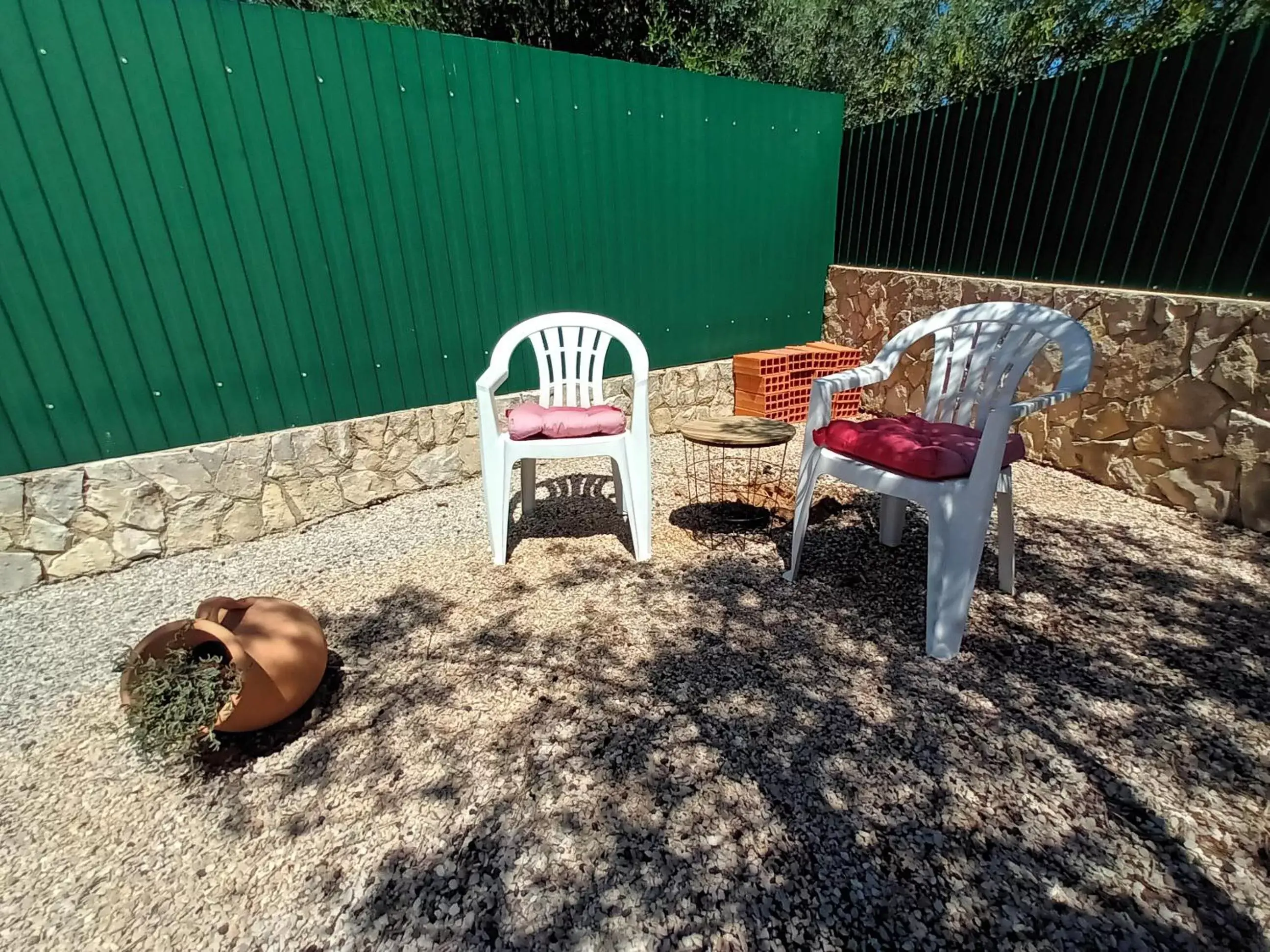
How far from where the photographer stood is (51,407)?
2.44 m

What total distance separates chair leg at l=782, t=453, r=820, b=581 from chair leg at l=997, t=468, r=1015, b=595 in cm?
62

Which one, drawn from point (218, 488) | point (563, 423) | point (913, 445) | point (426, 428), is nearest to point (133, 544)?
point (218, 488)

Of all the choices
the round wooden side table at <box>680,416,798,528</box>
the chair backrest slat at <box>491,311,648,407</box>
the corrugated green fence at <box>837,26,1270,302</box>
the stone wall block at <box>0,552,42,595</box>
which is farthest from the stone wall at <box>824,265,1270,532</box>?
the stone wall block at <box>0,552,42,595</box>

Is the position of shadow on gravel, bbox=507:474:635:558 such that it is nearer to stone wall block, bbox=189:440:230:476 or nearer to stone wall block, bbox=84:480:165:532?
stone wall block, bbox=189:440:230:476

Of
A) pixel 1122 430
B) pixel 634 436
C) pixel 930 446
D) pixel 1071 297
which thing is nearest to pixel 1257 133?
pixel 1071 297

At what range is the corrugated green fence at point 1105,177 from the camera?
247 cm

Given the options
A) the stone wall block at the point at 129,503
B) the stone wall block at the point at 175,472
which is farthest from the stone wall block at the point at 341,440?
the stone wall block at the point at 129,503

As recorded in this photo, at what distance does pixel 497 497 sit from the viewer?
95.3 inches

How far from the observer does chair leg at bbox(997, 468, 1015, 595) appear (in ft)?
6.55

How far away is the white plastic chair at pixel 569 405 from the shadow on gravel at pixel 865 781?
0.52 m

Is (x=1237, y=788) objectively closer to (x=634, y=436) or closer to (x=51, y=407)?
(x=634, y=436)

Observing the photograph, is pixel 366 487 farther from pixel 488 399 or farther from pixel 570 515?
pixel 488 399

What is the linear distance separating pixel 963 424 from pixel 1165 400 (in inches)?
53.9

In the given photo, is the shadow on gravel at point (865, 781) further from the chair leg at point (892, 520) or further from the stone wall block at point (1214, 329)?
the stone wall block at point (1214, 329)
